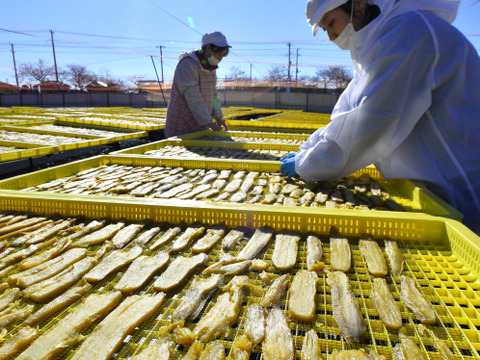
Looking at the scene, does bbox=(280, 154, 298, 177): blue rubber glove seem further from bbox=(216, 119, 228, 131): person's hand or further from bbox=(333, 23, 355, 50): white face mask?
bbox=(216, 119, 228, 131): person's hand

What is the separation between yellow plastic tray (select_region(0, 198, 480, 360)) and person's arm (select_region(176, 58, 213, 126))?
8.40ft

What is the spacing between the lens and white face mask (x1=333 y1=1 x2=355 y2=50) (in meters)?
1.94

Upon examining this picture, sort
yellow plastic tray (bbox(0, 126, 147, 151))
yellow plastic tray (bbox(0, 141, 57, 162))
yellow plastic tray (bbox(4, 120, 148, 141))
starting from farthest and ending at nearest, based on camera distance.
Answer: yellow plastic tray (bbox(4, 120, 148, 141)), yellow plastic tray (bbox(0, 126, 147, 151)), yellow plastic tray (bbox(0, 141, 57, 162))

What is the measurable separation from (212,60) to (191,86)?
408 millimetres

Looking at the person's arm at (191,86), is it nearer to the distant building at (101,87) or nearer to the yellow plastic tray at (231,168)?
the yellow plastic tray at (231,168)

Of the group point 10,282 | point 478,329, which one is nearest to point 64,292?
point 10,282

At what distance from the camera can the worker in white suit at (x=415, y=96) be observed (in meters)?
1.65

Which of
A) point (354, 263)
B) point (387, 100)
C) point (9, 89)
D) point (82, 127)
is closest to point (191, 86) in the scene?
point (387, 100)

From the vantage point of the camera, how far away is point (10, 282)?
1.06 meters

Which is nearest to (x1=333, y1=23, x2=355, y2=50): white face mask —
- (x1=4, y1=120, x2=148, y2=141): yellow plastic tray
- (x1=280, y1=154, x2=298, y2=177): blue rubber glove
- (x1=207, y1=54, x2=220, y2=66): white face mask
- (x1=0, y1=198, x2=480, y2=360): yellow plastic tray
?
(x1=280, y1=154, x2=298, y2=177): blue rubber glove

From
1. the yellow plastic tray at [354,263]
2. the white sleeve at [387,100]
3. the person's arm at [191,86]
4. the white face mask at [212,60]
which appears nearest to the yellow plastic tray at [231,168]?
the yellow plastic tray at [354,263]

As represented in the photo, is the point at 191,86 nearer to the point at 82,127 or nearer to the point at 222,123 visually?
the point at 222,123

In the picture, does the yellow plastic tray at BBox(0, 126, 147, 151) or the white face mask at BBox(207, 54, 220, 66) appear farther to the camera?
the white face mask at BBox(207, 54, 220, 66)

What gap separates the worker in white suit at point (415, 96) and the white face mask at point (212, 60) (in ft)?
6.88
